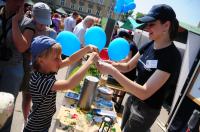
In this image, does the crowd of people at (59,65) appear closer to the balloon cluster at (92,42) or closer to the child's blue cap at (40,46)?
the child's blue cap at (40,46)

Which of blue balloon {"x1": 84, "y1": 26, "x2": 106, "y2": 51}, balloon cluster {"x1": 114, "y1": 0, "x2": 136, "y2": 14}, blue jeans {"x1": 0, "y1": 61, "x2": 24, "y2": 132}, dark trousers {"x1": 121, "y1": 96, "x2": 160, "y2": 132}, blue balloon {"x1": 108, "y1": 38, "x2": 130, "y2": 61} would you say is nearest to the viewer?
dark trousers {"x1": 121, "y1": 96, "x2": 160, "y2": 132}

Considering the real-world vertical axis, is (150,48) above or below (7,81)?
above

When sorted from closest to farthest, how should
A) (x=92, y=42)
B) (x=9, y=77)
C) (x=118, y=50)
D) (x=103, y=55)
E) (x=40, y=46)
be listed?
1. (x=40, y=46)
2. (x=9, y=77)
3. (x=92, y=42)
4. (x=118, y=50)
5. (x=103, y=55)

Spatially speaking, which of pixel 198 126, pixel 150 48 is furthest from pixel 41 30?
pixel 198 126

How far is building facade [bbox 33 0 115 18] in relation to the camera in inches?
2027

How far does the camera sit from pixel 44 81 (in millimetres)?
1706

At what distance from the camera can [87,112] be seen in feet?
6.98

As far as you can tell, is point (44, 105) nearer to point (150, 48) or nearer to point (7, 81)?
point (7, 81)

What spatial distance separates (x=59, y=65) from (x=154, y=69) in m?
0.78

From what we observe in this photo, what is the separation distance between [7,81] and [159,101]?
1.53 metres

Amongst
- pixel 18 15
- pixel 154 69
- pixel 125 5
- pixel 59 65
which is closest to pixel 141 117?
pixel 154 69

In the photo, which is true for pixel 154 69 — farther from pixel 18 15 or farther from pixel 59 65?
pixel 18 15

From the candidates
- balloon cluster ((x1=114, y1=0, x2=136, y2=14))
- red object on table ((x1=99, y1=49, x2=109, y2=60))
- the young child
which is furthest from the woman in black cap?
balloon cluster ((x1=114, y1=0, x2=136, y2=14))

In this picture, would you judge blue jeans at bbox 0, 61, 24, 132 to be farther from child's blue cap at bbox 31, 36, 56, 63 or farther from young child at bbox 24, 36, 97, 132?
child's blue cap at bbox 31, 36, 56, 63
